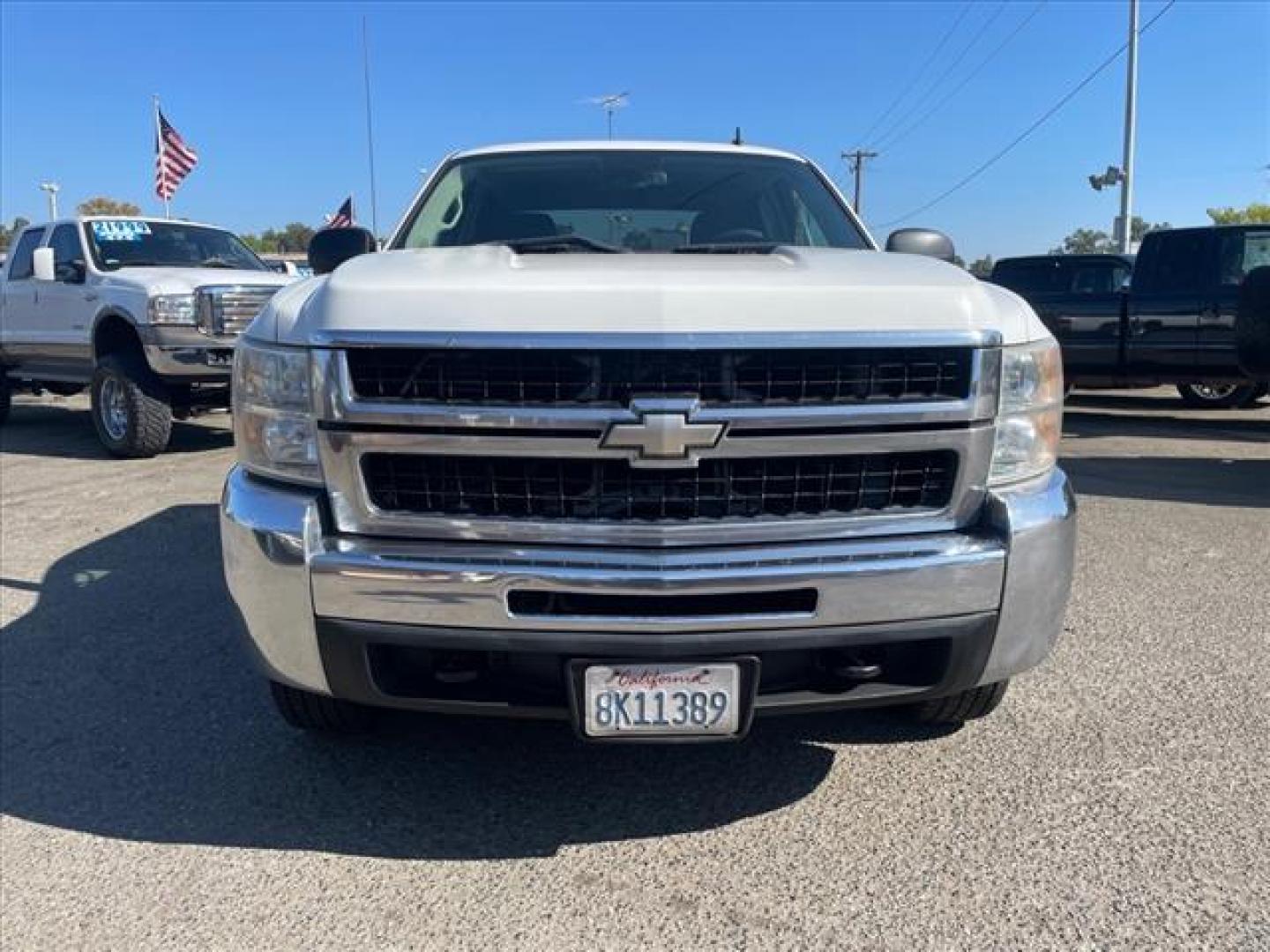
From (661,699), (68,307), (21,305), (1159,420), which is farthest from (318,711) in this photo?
(1159,420)

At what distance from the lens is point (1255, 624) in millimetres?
4168

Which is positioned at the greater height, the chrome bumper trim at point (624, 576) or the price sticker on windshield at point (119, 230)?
the price sticker on windshield at point (119, 230)

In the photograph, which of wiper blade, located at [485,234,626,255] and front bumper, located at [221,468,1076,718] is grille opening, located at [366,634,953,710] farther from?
wiper blade, located at [485,234,626,255]

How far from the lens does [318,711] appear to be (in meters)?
2.89

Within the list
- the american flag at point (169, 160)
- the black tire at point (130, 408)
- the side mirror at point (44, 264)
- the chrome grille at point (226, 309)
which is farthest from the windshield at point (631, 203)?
the american flag at point (169, 160)

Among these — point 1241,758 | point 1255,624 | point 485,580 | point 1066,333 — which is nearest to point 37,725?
point 485,580

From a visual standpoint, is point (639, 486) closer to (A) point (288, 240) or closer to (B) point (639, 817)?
(B) point (639, 817)

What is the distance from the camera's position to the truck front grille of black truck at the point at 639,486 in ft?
7.73

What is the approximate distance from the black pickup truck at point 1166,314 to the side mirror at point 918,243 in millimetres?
6861

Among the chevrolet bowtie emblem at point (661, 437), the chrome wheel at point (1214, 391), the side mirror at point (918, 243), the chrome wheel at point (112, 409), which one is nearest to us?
the chevrolet bowtie emblem at point (661, 437)

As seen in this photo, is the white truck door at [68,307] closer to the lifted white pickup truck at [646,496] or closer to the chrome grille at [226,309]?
the chrome grille at [226,309]

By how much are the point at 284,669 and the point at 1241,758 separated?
8.92 ft

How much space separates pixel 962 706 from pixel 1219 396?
10389mm

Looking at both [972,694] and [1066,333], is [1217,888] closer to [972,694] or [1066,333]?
[972,694]
